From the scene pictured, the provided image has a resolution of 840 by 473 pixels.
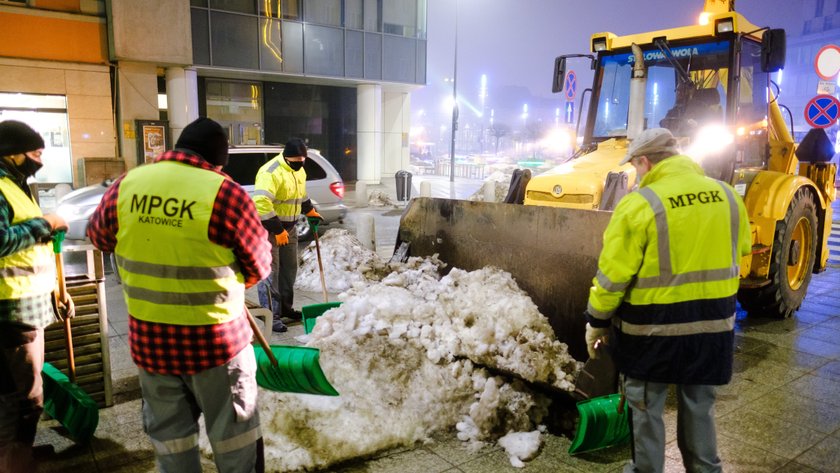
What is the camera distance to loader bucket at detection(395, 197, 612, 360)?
4910 millimetres

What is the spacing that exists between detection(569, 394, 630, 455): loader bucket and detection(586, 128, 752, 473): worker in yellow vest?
64cm

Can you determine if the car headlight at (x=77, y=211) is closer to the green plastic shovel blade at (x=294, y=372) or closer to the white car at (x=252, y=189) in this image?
the white car at (x=252, y=189)

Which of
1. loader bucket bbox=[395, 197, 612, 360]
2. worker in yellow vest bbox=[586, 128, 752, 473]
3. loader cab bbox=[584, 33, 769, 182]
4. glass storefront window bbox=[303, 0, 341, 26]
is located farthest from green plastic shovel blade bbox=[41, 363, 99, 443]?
glass storefront window bbox=[303, 0, 341, 26]

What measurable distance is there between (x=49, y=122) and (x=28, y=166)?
16684mm

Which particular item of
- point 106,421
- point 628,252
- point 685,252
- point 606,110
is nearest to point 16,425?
point 106,421

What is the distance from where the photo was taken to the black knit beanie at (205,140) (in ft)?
8.80

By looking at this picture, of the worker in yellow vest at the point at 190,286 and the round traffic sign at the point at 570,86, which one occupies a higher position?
the round traffic sign at the point at 570,86

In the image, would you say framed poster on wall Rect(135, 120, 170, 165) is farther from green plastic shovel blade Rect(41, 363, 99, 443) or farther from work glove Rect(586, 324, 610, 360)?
work glove Rect(586, 324, 610, 360)

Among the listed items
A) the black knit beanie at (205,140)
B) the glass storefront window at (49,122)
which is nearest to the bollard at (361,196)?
the glass storefront window at (49,122)

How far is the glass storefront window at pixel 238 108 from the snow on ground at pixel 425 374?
18.1 meters

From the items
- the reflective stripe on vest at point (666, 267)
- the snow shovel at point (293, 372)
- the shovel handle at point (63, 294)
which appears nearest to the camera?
the reflective stripe on vest at point (666, 267)

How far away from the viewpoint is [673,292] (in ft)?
9.43

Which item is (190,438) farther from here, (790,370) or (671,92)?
(671,92)

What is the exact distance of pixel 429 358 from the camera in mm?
4621
